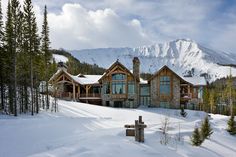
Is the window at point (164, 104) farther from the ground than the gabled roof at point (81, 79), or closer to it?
closer to it

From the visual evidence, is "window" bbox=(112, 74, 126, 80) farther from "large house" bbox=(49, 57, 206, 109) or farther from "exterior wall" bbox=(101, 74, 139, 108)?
"exterior wall" bbox=(101, 74, 139, 108)

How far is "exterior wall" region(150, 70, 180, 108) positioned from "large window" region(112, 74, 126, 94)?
16.1 ft

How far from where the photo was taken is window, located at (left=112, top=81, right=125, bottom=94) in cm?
5156

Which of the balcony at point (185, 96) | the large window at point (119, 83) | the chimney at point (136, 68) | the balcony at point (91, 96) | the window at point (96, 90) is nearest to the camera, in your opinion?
the large window at point (119, 83)

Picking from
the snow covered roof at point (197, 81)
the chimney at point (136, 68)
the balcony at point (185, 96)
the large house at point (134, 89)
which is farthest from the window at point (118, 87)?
the snow covered roof at point (197, 81)

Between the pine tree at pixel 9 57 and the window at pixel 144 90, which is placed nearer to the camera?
the pine tree at pixel 9 57

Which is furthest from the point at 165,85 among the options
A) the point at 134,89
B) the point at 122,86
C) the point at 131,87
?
the point at 122,86

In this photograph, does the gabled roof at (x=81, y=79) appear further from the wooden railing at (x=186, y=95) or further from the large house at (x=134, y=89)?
the wooden railing at (x=186, y=95)

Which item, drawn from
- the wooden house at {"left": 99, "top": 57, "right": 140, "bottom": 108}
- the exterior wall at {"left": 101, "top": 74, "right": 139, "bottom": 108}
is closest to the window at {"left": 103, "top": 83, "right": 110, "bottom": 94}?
the wooden house at {"left": 99, "top": 57, "right": 140, "bottom": 108}

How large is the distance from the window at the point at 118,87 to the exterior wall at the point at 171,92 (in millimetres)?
5097

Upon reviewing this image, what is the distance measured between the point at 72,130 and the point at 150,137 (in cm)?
776

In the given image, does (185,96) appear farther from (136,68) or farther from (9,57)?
(9,57)

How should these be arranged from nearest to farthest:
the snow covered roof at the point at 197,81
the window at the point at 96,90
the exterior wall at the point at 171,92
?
the exterior wall at the point at 171,92
the window at the point at 96,90
the snow covered roof at the point at 197,81

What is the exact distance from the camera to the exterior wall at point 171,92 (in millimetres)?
51281
